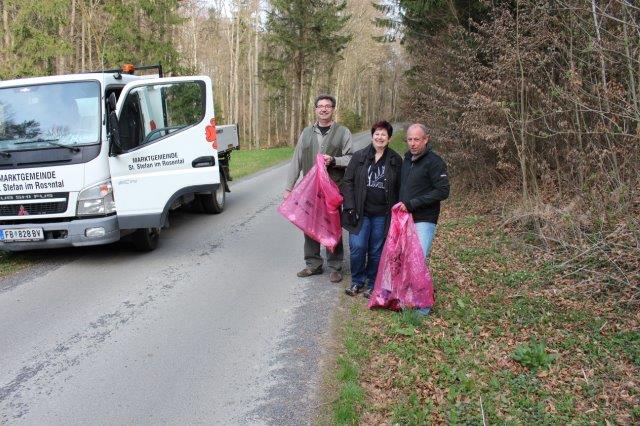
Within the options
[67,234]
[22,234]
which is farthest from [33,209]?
[67,234]

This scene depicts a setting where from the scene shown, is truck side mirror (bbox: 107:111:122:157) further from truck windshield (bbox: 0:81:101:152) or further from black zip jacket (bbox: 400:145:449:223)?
black zip jacket (bbox: 400:145:449:223)

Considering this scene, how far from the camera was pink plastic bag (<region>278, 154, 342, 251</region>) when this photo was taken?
581 centimetres

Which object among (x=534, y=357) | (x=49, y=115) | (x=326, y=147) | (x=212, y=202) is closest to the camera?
(x=534, y=357)

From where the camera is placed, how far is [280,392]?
379 centimetres

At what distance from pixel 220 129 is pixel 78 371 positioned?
7.71 metres

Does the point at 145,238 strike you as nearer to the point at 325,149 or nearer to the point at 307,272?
the point at 307,272

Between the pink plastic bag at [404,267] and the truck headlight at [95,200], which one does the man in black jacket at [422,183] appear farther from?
the truck headlight at [95,200]

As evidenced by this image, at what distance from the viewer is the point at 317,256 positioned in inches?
256

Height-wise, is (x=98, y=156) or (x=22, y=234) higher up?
(x=98, y=156)

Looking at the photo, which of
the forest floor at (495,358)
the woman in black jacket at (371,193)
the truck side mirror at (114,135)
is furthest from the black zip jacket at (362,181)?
the truck side mirror at (114,135)

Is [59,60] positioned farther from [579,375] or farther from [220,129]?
[579,375]

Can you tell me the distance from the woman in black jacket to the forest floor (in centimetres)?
62

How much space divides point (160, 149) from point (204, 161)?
2.15 feet

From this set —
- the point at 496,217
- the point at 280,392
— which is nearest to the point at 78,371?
the point at 280,392
